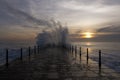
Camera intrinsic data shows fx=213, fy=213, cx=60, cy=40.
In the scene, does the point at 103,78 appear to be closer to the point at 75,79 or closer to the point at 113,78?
the point at 113,78

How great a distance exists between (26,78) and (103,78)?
11.9 feet

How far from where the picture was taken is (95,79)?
977 centimetres

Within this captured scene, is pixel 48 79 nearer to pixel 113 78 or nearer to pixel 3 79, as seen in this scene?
pixel 3 79

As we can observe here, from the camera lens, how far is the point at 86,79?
9.76 m

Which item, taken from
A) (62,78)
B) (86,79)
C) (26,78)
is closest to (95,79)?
(86,79)

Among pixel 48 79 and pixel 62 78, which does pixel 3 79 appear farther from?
pixel 62 78

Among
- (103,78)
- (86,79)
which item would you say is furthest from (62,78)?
(103,78)

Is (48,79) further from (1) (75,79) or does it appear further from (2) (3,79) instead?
(2) (3,79)

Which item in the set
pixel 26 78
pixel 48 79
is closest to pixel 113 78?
pixel 48 79

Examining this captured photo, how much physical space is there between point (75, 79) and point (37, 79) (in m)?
1.73

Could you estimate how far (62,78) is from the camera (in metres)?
9.91

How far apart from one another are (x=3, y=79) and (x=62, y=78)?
2677 millimetres

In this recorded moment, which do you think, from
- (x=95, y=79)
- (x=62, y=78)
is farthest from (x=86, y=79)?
(x=62, y=78)

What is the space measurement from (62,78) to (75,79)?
62 cm
